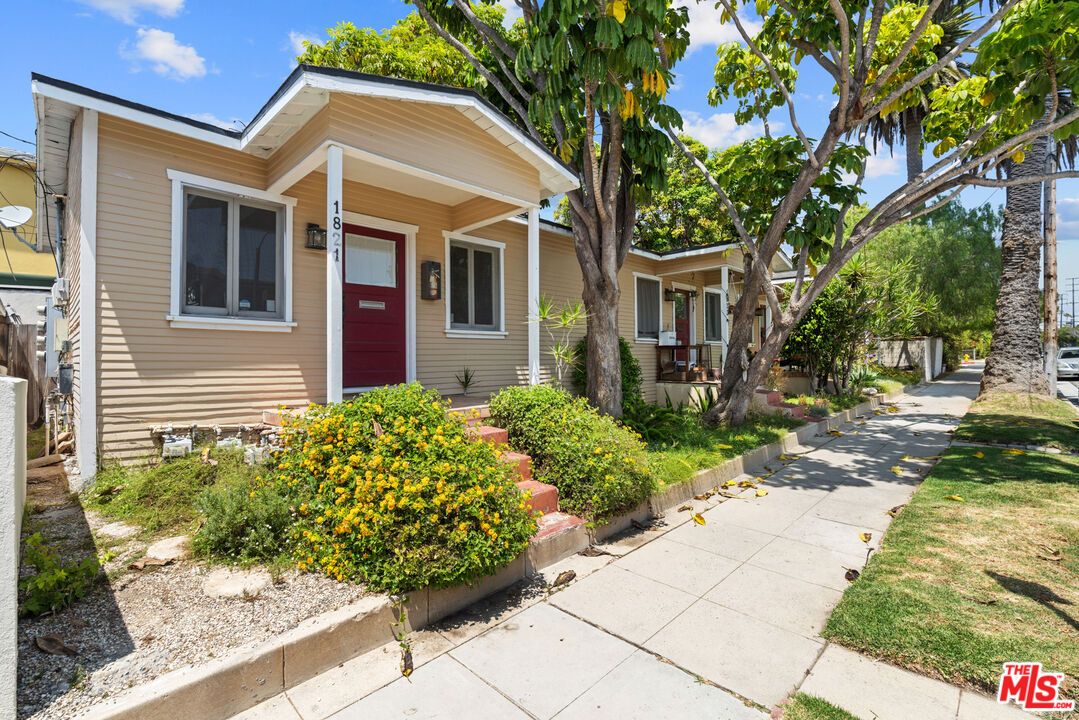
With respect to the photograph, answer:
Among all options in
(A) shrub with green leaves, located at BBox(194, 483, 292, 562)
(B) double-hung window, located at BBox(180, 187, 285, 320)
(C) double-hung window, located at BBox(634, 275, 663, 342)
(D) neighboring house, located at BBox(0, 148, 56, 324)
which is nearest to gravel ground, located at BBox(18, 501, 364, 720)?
(A) shrub with green leaves, located at BBox(194, 483, 292, 562)

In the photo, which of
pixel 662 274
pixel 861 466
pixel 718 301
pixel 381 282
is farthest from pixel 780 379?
pixel 381 282

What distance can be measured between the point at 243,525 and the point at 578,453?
267 cm

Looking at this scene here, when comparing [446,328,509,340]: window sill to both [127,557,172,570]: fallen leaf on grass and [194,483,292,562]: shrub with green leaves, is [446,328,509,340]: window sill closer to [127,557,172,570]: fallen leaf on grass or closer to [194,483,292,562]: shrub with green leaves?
[194,483,292,562]: shrub with green leaves

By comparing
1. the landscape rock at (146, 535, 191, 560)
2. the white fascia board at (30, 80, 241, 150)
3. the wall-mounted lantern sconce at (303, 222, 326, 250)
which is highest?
the white fascia board at (30, 80, 241, 150)

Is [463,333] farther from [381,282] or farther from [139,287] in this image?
[139,287]

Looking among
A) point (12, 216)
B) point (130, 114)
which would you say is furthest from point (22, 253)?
point (130, 114)

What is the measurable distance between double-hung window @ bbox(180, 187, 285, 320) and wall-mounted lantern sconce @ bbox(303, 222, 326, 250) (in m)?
0.29

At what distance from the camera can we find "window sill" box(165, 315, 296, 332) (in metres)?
4.84

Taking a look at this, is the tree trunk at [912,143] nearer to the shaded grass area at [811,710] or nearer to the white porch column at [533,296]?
the white porch column at [533,296]

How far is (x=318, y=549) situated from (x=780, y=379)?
12.1 m

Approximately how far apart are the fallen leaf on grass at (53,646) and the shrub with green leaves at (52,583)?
0.89 ft

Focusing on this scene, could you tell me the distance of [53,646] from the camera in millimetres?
2195

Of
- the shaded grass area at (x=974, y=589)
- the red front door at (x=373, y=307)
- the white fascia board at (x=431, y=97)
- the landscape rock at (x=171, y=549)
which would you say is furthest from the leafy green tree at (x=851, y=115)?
the landscape rock at (x=171, y=549)

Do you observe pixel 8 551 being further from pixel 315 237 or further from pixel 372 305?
pixel 372 305
